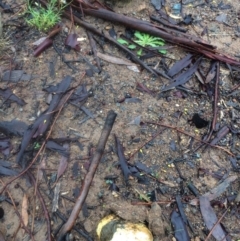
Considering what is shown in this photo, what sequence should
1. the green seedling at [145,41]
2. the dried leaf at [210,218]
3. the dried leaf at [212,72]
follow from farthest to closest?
the green seedling at [145,41]
the dried leaf at [212,72]
the dried leaf at [210,218]

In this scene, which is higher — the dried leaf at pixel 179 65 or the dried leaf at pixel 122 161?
the dried leaf at pixel 179 65

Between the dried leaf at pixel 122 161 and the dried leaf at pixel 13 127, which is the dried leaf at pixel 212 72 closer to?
the dried leaf at pixel 122 161

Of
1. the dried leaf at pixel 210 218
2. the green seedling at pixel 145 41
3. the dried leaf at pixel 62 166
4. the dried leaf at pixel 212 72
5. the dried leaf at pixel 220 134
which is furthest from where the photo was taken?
the green seedling at pixel 145 41

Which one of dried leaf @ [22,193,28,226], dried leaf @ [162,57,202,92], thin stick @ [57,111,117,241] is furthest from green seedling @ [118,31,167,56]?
dried leaf @ [22,193,28,226]

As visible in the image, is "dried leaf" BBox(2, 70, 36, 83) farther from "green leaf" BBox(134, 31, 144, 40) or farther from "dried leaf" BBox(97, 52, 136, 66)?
"green leaf" BBox(134, 31, 144, 40)

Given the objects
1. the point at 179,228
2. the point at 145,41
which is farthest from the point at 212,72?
the point at 179,228

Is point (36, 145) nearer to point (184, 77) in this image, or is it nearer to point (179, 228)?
point (179, 228)

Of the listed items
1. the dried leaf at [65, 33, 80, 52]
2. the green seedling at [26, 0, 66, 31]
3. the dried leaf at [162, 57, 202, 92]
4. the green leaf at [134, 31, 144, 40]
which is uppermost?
the green seedling at [26, 0, 66, 31]

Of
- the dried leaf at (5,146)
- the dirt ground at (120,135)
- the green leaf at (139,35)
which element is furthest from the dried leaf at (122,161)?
the green leaf at (139,35)
